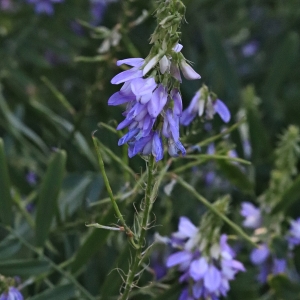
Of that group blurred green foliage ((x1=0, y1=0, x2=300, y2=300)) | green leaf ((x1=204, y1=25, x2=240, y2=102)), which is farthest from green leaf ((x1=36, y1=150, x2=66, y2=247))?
green leaf ((x1=204, y1=25, x2=240, y2=102))

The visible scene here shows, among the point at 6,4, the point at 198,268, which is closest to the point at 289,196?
the point at 198,268

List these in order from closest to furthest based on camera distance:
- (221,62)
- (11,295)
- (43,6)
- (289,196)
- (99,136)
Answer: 1. (11,295)
2. (289,196)
3. (99,136)
4. (221,62)
5. (43,6)

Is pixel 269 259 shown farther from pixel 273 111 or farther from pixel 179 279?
pixel 273 111

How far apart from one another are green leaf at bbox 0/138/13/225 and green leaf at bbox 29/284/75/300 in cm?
11

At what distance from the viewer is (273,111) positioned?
117 cm

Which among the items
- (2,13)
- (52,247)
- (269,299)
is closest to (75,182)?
(52,247)

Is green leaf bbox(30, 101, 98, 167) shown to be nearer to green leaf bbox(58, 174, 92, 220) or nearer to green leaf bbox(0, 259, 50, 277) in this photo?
green leaf bbox(58, 174, 92, 220)

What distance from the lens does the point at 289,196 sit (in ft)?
2.60

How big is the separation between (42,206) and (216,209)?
23 centimetres

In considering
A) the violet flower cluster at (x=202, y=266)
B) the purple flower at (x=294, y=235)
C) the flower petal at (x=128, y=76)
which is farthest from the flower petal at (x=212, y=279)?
the flower petal at (x=128, y=76)

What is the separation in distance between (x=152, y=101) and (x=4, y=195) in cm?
33

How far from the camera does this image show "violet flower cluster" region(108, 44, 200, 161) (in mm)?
457

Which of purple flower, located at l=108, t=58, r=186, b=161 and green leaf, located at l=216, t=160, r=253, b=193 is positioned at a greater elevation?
purple flower, located at l=108, t=58, r=186, b=161

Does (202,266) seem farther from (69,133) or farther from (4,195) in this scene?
(69,133)
